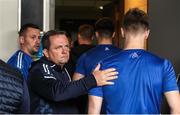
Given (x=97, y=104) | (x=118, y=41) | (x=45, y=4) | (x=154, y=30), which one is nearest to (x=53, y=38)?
(x=97, y=104)

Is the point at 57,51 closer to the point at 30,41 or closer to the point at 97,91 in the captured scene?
the point at 97,91

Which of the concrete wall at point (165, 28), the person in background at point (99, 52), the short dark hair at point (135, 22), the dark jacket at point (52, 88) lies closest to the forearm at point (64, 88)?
the dark jacket at point (52, 88)

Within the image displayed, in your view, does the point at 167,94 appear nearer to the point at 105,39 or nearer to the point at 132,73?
the point at 132,73

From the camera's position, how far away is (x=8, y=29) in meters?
5.15

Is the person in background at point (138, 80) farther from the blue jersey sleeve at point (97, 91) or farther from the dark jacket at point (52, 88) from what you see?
the dark jacket at point (52, 88)

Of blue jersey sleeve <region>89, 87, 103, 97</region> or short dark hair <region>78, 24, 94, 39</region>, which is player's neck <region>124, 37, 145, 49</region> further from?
short dark hair <region>78, 24, 94, 39</region>

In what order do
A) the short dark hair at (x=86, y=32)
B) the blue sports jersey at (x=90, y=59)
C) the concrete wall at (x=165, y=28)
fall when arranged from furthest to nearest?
the concrete wall at (x=165, y=28)
the short dark hair at (x=86, y=32)
the blue sports jersey at (x=90, y=59)

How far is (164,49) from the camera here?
6.36 meters

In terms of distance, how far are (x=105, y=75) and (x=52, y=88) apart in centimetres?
37

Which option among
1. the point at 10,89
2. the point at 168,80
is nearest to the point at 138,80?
the point at 168,80

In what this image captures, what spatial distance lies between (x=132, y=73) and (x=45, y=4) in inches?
111

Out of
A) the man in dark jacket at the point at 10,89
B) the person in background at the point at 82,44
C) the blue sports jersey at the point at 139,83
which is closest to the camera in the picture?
the man in dark jacket at the point at 10,89

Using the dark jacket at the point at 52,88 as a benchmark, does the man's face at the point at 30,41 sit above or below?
above

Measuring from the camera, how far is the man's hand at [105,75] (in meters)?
2.75
